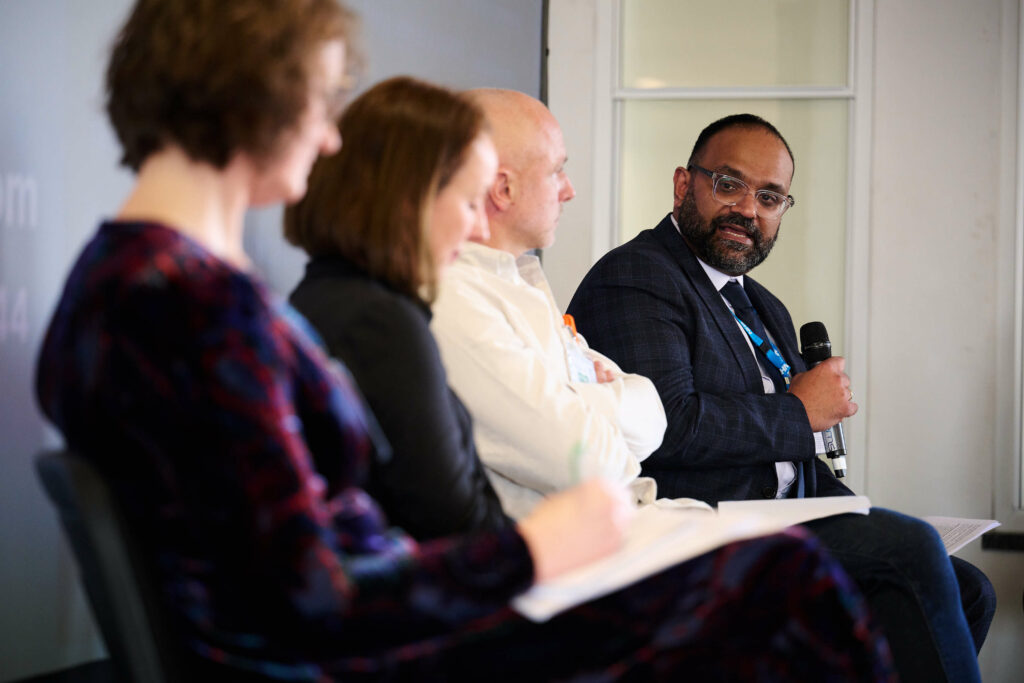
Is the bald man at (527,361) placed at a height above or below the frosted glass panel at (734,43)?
below

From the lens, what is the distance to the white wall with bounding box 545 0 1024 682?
347 cm

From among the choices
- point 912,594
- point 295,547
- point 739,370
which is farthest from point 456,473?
point 739,370

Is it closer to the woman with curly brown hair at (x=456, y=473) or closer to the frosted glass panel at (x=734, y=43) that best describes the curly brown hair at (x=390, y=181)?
the woman with curly brown hair at (x=456, y=473)

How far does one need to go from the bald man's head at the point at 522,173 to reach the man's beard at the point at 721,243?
2.31 ft

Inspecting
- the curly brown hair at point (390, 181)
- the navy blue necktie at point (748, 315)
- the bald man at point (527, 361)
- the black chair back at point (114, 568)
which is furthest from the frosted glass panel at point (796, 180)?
the black chair back at point (114, 568)

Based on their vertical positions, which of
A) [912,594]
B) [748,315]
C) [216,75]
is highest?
[216,75]

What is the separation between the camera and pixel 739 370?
2.49 m

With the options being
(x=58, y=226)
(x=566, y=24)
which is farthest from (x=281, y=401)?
(x=566, y=24)

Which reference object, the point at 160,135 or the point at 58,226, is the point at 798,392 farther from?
the point at 160,135

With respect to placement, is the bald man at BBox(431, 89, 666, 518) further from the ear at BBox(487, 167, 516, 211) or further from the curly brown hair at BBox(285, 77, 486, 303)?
the curly brown hair at BBox(285, 77, 486, 303)

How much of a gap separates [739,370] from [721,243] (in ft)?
1.24

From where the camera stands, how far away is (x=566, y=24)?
3664 millimetres

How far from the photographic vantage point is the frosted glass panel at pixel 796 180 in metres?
3.62

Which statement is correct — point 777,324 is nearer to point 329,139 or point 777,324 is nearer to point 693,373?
point 693,373
